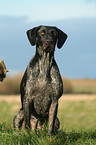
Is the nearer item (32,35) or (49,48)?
(49,48)

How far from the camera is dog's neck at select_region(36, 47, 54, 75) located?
5.15 m

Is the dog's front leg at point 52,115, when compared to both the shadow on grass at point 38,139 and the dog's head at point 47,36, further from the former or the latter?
the dog's head at point 47,36

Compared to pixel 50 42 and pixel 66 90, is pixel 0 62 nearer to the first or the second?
pixel 50 42

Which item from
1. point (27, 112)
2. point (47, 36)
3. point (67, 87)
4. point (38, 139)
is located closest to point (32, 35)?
point (47, 36)

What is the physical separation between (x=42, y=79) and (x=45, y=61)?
327 millimetres

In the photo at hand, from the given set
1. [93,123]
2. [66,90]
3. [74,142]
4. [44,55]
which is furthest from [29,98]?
[66,90]

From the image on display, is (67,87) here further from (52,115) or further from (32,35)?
(32,35)

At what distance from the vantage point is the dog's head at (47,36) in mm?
4984

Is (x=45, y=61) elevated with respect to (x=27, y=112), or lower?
elevated

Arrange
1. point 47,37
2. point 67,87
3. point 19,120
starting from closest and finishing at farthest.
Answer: point 47,37 < point 19,120 < point 67,87

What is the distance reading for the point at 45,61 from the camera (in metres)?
5.20

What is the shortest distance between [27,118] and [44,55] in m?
1.21

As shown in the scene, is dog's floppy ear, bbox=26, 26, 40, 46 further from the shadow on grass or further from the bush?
the bush

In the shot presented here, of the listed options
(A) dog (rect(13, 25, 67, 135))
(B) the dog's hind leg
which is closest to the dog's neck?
(A) dog (rect(13, 25, 67, 135))
